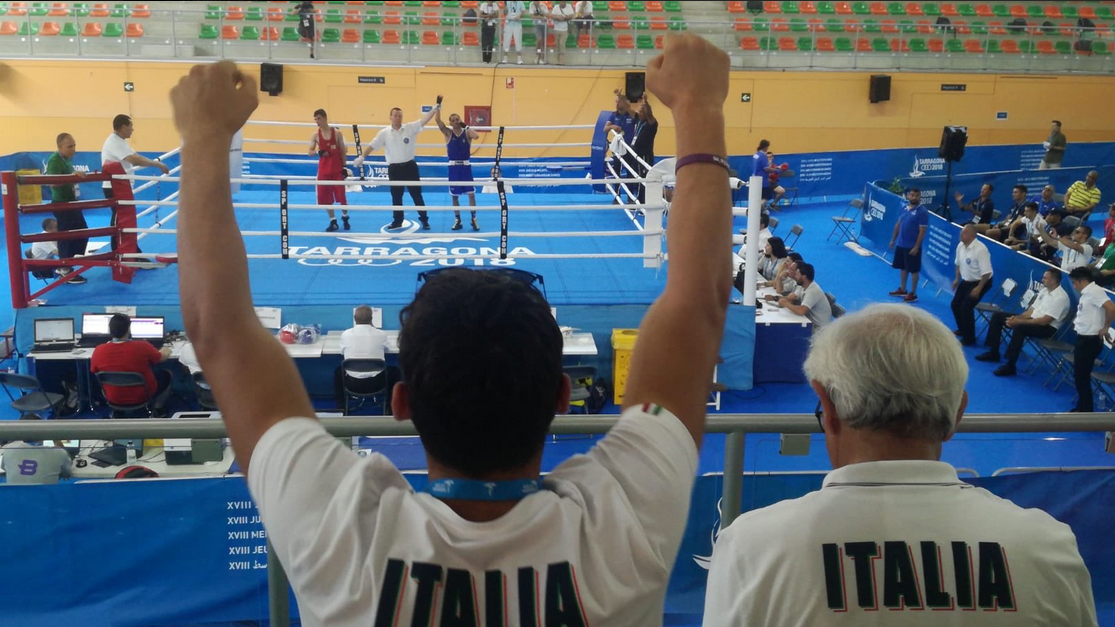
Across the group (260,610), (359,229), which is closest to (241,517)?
(260,610)

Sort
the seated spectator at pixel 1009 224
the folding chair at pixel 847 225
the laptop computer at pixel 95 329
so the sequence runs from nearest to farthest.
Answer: the laptop computer at pixel 95 329
the seated spectator at pixel 1009 224
the folding chair at pixel 847 225

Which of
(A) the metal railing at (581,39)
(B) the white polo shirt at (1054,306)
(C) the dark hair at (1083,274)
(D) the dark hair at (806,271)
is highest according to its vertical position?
(A) the metal railing at (581,39)

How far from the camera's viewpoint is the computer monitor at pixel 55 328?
827 centimetres

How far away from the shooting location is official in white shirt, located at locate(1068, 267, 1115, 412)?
845cm

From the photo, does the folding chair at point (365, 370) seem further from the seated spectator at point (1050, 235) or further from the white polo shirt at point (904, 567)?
the seated spectator at point (1050, 235)

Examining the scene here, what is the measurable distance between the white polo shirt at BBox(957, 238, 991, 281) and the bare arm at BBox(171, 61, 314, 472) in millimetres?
10887

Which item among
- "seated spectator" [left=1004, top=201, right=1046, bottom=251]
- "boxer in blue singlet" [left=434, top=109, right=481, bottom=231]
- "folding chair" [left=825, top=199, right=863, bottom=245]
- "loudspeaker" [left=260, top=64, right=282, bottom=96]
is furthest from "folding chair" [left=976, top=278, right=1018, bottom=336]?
"loudspeaker" [left=260, top=64, right=282, bottom=96]

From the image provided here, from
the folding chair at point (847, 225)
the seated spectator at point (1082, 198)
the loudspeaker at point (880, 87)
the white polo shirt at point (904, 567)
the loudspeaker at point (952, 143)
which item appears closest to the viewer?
the white polo shirt at point (904, 567)

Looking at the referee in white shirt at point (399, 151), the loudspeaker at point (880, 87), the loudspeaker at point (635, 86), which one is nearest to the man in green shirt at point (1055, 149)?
the loudspeaker at point (880, 87)

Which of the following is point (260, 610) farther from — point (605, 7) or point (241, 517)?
point (605, 7)

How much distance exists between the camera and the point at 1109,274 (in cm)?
1015

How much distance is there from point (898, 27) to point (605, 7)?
6.66 m

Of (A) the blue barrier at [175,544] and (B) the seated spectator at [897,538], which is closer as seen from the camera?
(B) the seated spectator at [897,538]

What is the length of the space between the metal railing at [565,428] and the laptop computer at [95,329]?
6951 millimetres
